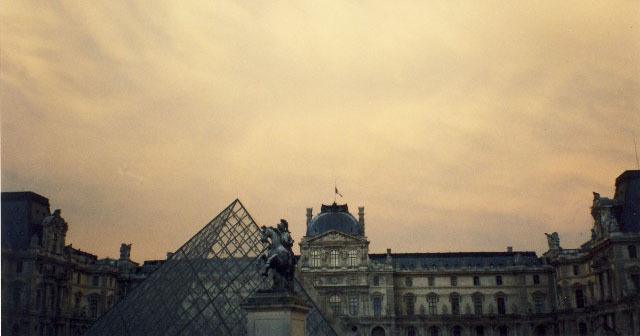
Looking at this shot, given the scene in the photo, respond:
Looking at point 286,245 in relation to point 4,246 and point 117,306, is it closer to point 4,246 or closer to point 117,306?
point 4,246

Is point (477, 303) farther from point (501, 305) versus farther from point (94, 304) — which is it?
point (94, 304)

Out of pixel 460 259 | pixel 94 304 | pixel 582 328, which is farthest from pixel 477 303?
pixel 94 304

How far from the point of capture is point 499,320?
210ft

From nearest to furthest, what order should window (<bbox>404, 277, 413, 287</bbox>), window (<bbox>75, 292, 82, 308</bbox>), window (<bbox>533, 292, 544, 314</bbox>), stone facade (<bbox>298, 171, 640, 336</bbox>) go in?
window (<bbox>75, 292, 82, 308</bbox>)
stone facade (<bbox>298, 171, 640, 336</bbox>)
window (<bbox>533, 292, 544, 314</bbox>)
window (<bbox>404, 277, 413, 287</bbox>)

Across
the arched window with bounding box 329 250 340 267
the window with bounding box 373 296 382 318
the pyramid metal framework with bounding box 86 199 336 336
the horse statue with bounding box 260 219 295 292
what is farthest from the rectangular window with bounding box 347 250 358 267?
the horse statue with bounding box 260 219 295 292

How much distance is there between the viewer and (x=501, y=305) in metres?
65.4

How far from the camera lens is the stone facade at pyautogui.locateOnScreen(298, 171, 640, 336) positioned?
6116 cm

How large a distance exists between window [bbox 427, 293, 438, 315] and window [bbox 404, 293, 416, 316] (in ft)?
4.88

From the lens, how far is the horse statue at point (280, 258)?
50.5 feet

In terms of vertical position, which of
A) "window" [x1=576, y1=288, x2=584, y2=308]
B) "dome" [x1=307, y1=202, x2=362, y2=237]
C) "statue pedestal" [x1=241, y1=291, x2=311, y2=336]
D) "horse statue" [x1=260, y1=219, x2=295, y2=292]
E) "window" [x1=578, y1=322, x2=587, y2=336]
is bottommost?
"statue pedestal" [x1=241, y1=291, x2=311, y2=336]

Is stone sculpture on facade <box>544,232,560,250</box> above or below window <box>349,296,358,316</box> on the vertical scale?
above

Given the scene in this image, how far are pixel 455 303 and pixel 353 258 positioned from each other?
36.7ft

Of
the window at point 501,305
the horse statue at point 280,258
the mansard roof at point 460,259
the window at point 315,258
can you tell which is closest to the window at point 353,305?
the window at point 315,258

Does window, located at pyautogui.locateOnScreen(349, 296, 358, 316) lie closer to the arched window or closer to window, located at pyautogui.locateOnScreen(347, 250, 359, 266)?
window, located at pyautogui.locateOnScreen(347, 250, 359, 266)
